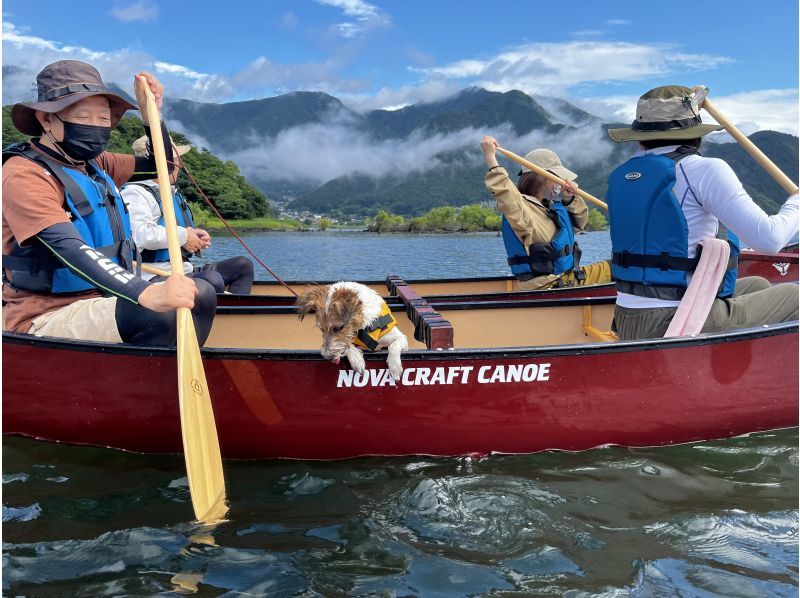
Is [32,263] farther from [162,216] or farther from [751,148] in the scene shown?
[751,148]

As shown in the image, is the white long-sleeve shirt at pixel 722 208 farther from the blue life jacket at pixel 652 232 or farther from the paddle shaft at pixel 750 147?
the paddle shaft at pixel 750 147

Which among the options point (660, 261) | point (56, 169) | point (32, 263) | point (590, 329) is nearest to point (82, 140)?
point (56, 169)

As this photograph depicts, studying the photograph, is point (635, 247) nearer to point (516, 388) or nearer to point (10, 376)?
point (516, 388)

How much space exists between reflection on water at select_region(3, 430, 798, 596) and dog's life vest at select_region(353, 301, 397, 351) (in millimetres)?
977

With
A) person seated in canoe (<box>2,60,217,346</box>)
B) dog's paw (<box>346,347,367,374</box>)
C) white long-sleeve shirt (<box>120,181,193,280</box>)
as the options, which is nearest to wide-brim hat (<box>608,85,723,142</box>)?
dog's paw (<box>346,347,367,374</box>)

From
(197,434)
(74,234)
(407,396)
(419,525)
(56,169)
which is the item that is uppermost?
(56,169)

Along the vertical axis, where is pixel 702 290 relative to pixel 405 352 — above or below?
above

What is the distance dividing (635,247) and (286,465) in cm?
299

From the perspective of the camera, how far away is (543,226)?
7.43 meters

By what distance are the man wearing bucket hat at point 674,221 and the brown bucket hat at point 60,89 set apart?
12.0 feet

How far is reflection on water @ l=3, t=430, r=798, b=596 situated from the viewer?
11.0 feet

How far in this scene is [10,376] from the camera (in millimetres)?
4770

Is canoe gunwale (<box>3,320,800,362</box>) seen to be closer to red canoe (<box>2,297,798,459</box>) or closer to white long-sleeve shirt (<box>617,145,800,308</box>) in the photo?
red canoe (<box>2,297,798,459</box>)

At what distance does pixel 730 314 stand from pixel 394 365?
104 inches
